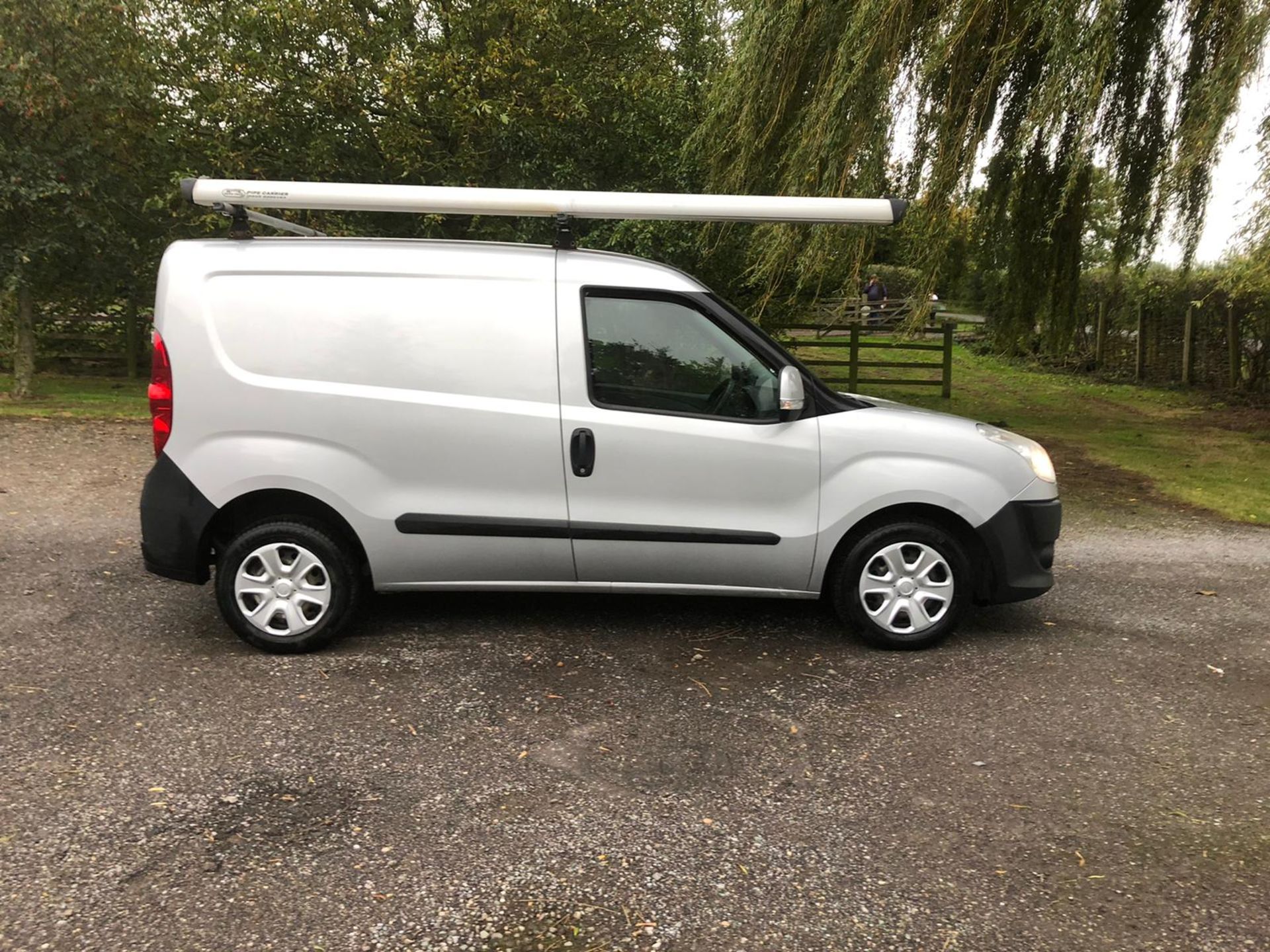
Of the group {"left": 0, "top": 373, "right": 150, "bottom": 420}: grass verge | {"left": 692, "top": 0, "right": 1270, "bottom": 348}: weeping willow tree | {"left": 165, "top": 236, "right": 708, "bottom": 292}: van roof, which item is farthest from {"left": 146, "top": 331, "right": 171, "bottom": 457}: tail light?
{"left": 0, "top": 373, "right": 150, "bottom": 420}: grass verge

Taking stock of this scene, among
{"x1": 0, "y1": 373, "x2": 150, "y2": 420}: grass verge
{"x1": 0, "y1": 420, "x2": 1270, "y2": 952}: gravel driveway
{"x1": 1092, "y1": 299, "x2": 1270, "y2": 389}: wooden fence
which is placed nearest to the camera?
{"x1": 0, "y1": 420, "x2": 1270, "y2": 952}: gravel driveway

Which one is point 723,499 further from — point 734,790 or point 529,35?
point 529,35

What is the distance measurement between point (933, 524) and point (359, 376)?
113 inches

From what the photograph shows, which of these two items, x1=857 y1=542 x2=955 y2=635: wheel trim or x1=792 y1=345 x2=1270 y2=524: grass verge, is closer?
x1=857 y1=542 x2=955 y2=635: wheel trim

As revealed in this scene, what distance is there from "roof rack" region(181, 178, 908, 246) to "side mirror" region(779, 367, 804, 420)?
28.1 inches

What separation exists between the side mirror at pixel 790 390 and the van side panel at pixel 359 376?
1.07m

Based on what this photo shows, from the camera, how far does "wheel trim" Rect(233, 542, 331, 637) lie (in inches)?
181

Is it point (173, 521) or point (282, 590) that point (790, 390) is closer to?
point (282, 590)

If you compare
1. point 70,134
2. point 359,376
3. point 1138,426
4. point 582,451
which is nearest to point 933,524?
point 582,451

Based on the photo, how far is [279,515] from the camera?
4.65 meters

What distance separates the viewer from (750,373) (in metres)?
4.70

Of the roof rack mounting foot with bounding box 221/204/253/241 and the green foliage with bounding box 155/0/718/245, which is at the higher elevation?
the green foliage with bounding box 155/0/718/245

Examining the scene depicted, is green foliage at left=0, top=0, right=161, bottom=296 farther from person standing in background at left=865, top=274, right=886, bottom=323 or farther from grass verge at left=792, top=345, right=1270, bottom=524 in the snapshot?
grass verge at left=792, top=345, right=1270, bottom=524

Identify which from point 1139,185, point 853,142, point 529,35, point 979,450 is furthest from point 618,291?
point 529,35
